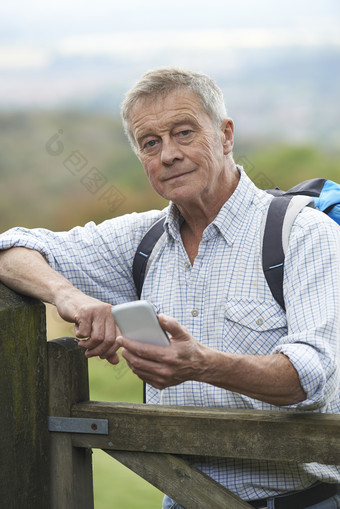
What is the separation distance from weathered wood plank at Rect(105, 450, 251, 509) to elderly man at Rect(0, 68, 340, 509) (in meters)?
0.14

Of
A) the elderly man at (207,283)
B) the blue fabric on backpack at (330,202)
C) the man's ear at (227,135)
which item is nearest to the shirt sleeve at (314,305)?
the elderly man at (207,283)

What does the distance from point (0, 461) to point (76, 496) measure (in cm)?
24

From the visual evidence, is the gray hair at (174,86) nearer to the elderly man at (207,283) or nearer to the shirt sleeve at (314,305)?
the elderly man at (207,283)

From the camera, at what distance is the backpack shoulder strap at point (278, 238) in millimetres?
1663

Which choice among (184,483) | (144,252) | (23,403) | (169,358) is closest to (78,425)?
(23,403)

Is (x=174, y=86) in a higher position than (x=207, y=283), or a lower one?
higher

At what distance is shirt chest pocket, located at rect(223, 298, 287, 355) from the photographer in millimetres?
1681

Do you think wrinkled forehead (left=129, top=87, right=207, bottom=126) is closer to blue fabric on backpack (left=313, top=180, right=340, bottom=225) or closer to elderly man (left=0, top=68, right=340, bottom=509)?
elderly man (left=0, top=68, right=340, bottom=509)

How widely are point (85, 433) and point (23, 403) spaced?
164 mm

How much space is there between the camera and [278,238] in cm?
169

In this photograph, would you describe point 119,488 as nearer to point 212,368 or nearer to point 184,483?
point 184,483

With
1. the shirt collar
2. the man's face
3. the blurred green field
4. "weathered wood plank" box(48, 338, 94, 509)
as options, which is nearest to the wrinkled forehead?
the man's face

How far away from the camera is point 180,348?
53.6 inches

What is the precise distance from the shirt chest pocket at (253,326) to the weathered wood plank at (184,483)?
1.02 feet
